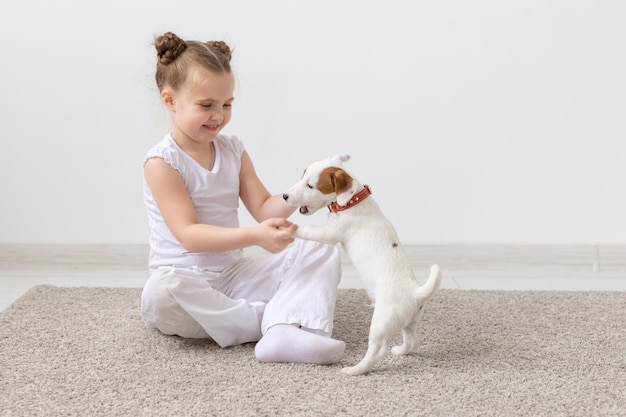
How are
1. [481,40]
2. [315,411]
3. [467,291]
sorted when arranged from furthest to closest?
[481,40] → [467,291] → [315,411]

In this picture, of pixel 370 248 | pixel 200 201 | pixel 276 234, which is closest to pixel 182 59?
pixel 200 201

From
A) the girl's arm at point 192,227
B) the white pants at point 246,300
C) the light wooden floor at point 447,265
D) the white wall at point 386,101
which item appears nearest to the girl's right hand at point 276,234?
the girl's arm at point 192,227

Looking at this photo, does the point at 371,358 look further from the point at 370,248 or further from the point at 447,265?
the point at 447,265

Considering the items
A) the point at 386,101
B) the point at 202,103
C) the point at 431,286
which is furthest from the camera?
the point at 386,101

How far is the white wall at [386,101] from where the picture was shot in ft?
6.24

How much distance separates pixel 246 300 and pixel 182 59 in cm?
44

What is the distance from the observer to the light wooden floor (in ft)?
6.12

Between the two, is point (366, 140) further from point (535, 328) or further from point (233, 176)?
point (535, 328)

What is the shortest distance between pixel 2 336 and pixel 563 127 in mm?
1354

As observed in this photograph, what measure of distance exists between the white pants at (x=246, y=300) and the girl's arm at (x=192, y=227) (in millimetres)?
66

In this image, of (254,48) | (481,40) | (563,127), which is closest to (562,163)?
(563,127)

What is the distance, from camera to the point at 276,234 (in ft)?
4.00

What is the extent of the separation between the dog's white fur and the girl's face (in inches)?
10.3

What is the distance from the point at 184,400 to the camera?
1103 millimetres
